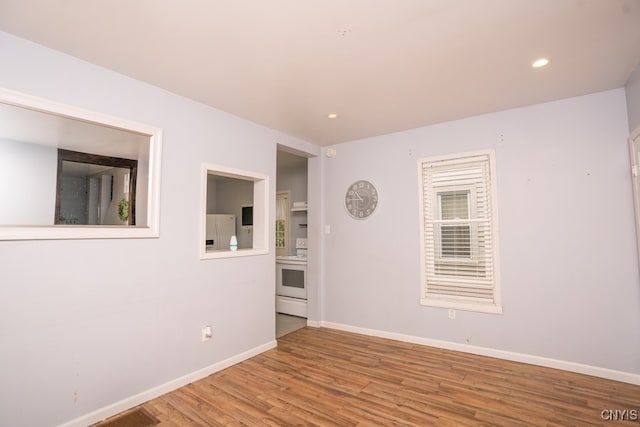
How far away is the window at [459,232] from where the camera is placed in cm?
338

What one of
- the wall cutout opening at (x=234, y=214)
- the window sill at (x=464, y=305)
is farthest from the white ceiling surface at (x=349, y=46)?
the window sill at (x=464, y=305)

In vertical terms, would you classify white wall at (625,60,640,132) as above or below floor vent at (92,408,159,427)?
above

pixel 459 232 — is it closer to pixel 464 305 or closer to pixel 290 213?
pixel 464 305

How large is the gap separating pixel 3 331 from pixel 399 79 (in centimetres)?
326

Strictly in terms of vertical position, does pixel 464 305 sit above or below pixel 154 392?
above

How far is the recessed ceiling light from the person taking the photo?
2330mm

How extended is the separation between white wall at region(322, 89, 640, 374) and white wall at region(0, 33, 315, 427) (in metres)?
1.83

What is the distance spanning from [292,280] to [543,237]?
3396mm

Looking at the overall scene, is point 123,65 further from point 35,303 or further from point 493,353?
point 493,353

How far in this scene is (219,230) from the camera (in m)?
5.77

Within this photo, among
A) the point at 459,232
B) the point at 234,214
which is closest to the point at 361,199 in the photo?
the point at 459,232

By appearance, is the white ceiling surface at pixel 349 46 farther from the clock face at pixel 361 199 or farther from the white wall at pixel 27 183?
the clock face at pixel 361 199

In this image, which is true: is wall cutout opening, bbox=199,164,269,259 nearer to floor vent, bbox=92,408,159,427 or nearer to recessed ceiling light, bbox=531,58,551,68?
floor vent, bbox=92,408,159,427

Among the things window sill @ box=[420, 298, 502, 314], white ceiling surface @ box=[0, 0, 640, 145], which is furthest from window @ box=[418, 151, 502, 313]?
white ceiling surface @ box=[0, 0, 640, 145]
